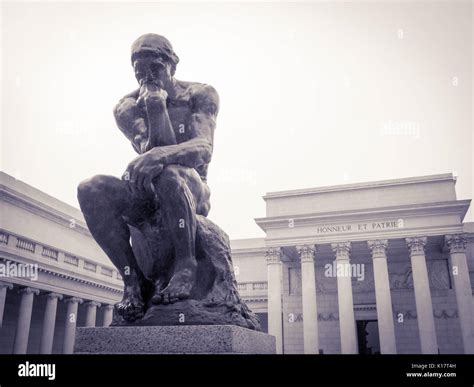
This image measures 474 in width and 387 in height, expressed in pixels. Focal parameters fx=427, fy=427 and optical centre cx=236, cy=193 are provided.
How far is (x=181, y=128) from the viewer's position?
14.8ft

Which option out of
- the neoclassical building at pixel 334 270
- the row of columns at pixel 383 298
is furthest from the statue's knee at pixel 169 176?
the row of columns at pixel 383 298

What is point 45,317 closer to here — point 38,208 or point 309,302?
point 38,208

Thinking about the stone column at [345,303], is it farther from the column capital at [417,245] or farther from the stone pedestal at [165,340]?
the stone pedestal at [165,340]

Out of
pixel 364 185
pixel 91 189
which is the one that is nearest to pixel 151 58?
pixel 91 189

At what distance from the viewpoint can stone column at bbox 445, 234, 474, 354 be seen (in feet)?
86.3

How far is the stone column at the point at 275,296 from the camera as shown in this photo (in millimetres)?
30297

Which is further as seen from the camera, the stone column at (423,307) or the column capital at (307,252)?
the column capital at (307,252)

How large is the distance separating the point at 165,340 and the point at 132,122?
2.34m

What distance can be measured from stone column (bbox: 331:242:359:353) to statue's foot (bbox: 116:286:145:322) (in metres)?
26.6

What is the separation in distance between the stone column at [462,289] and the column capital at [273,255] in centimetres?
1145

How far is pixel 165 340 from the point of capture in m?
3.28
